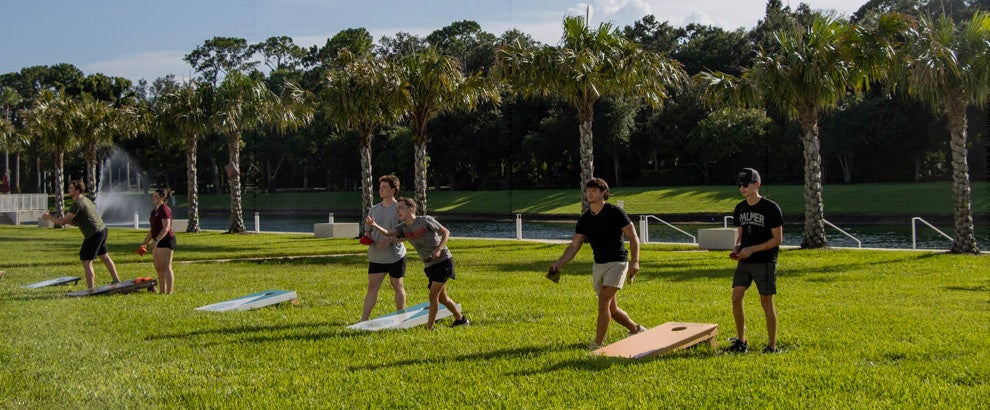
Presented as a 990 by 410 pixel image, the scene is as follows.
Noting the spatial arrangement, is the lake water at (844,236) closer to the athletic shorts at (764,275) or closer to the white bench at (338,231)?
the white bench at (338,231)

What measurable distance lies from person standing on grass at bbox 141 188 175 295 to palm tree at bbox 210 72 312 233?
71.9 feet

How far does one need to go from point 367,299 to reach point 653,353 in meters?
3.94

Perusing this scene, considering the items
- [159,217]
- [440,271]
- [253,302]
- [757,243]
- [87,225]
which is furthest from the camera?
[87,225]

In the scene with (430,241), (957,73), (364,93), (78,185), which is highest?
(364,93)

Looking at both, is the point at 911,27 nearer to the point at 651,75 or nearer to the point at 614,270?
the point at 651,75

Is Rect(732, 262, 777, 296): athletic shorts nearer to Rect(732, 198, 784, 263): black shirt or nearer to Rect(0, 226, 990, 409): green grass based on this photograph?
Rect(732, 198, 784, 263): black shirt

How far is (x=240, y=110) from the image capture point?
1457 inches

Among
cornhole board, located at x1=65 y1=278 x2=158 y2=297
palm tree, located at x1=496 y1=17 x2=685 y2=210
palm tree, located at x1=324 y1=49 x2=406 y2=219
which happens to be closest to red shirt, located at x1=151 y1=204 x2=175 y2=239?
cornhole board, located at x1=65 y1=278 x2=158 y2=297

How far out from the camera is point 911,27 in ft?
69.7

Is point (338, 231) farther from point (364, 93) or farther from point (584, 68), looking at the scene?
point (584, 68)

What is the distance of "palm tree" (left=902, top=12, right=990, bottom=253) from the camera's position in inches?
800

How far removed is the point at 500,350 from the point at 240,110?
100ft

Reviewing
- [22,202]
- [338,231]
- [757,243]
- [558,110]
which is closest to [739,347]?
[757,243]

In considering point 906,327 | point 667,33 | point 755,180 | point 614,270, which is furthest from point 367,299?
point 667,33
